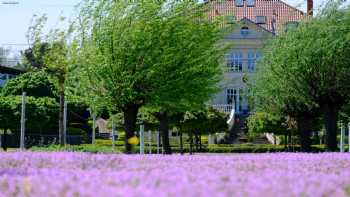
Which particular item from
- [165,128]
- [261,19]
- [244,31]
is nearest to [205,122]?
[165,128]

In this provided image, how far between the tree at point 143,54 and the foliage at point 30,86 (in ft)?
150

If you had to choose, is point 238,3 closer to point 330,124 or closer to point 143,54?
point 330,124

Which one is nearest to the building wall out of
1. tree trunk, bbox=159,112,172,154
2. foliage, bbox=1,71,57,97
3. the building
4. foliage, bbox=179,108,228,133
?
the building

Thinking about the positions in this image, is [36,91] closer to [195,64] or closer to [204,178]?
[195,64]

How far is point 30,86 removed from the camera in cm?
6794

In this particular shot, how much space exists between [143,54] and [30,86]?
4934 cm

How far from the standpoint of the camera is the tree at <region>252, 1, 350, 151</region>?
75.4ft

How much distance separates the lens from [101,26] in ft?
70.1

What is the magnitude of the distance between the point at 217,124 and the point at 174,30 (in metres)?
28.1

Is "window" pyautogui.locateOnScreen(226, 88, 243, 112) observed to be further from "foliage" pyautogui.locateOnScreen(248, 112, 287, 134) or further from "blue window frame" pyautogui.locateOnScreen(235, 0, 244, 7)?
Result: "foliage" pyautogui.locateOnScreen(248, 112, 287, 134)

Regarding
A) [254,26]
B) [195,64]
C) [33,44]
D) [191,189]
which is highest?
[254,26]

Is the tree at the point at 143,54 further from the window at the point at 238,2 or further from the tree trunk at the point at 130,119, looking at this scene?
the window at the point at 238,2

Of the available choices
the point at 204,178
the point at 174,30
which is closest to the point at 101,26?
the point at 174,30

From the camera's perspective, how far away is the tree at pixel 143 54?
799 inches
